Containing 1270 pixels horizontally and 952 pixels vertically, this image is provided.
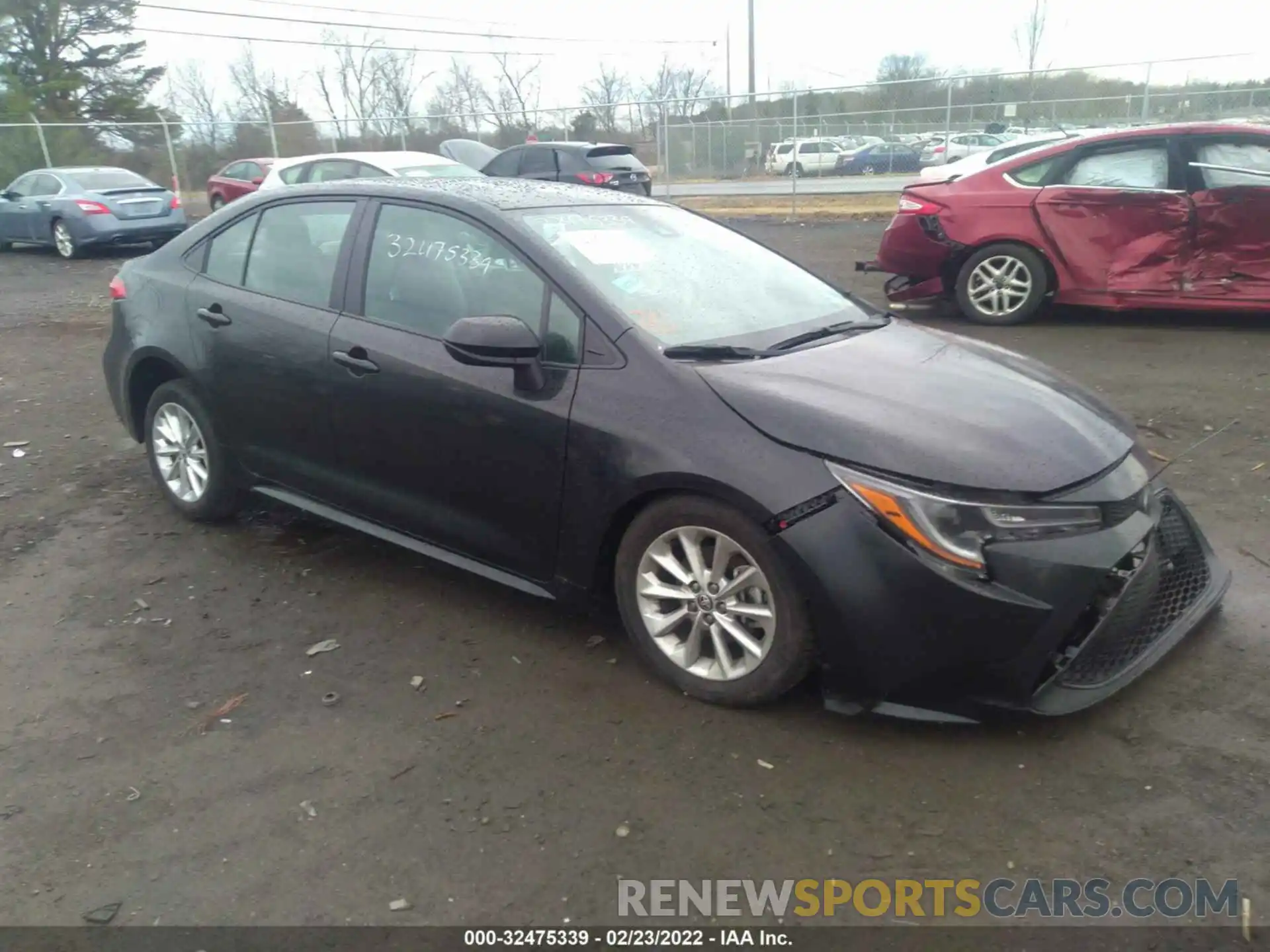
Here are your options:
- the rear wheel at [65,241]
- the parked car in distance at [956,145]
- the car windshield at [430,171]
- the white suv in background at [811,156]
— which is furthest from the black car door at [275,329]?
the white suv in background at [811,156]

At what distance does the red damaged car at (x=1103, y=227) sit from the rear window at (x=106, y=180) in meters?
13.2

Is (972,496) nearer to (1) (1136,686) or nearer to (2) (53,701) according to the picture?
(1) (1136,686)

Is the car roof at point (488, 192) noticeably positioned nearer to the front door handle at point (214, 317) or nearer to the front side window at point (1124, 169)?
the front door handle at point (214, 317)

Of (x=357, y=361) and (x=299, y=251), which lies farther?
(x=299, y=251)

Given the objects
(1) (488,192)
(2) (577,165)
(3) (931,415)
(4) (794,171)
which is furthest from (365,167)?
(3) (931,415)

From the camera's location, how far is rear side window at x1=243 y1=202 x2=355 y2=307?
429cm

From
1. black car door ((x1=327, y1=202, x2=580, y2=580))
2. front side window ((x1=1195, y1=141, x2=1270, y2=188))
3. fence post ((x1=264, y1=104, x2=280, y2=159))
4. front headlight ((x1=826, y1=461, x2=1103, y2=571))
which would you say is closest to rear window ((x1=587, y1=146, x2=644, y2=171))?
front side window ((x1=1195, y1=141, x2=1270, y2=188))

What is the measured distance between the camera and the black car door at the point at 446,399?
3.58 m

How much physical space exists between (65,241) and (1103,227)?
51.9ft

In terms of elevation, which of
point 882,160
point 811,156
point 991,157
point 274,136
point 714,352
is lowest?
point 882,160

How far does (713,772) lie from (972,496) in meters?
1.08

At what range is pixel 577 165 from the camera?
18.1 meters

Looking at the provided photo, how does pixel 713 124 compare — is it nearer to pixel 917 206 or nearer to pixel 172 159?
pixel 172 159

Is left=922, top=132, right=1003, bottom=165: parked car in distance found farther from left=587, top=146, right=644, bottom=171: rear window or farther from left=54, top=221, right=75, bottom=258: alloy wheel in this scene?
left=54, top=221, right=75, bottom=258: alloy wheel
